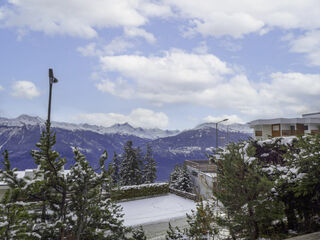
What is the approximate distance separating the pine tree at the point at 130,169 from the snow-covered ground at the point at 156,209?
13496 millimetres

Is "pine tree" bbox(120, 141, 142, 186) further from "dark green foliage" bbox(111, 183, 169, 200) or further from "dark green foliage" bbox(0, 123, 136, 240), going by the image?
"dark green foliage" bbox(0, 123, 136, 240)

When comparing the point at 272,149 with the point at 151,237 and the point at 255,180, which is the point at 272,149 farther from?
the point at 151,237

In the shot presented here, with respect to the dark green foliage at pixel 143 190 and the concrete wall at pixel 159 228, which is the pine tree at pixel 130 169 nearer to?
the dark green foliage at pixel 143 190

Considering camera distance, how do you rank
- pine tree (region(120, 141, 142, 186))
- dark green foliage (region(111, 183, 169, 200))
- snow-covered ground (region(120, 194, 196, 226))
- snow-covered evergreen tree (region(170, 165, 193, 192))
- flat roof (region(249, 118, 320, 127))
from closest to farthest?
Result: 1. snow-covered ground (region(120, 194, 196, 226))
2. dark green foliage (region(111, 183, 169, 200))
3. flat roof (region(249, 118, 320, 127))
4. snow-covered evergreen tree (region(170, 165, 193, 192))
5. pine tree (region(120, 141, 142, 186))

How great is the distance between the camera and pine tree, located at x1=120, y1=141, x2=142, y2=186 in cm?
→ 4097

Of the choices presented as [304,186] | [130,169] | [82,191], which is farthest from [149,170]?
[82,191]

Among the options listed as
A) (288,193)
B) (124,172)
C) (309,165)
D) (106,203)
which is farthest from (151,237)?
(124,172)

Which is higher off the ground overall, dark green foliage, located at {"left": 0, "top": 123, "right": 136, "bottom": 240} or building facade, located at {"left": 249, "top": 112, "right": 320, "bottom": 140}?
building facade, located at {"left": 249, "top": 112, "right": 320, "bottom": 140}

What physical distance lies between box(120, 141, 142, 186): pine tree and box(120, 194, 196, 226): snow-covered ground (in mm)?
13496

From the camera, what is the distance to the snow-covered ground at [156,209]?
19.9 meters

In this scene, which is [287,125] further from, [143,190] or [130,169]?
[130,169]

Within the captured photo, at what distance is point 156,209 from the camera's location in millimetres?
22984

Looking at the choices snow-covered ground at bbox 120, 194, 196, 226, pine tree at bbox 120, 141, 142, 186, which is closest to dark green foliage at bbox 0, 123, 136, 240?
snow-covered ground at bbox 120, 194, 196, 226

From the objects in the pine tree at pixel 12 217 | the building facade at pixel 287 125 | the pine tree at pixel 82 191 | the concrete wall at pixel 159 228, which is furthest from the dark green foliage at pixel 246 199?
the building facade at pixel 287 125
